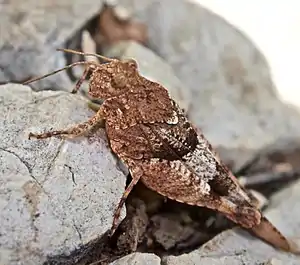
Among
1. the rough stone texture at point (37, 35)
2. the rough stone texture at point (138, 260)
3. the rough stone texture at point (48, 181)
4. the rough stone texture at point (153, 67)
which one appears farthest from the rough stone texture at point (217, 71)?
the rough stone texture at point (138, 260)

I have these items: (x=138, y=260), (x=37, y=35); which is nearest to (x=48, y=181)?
(x=138, y=260)

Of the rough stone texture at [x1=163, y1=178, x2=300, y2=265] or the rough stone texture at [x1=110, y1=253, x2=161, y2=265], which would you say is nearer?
the rough stone texture at [x1=110, y1=253, x2=161, y2=265]

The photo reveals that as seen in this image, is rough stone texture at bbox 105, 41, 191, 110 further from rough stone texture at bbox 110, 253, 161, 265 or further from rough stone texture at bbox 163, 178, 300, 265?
rough stone texture at bbox 110, 253, 161, 265

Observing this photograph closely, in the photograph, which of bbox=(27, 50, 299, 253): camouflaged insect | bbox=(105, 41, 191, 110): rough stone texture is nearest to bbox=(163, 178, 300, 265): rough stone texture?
bbox=(27, 50, 299, 253): camouflaged insect

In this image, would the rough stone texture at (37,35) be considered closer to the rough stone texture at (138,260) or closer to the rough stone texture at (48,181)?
the rough stone texture at (48,181)

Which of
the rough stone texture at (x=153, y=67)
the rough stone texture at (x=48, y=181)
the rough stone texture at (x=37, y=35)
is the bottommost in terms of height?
the rough stone texture at (x=37, y=35)

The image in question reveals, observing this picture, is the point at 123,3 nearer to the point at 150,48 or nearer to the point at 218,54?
the point at 150,48
